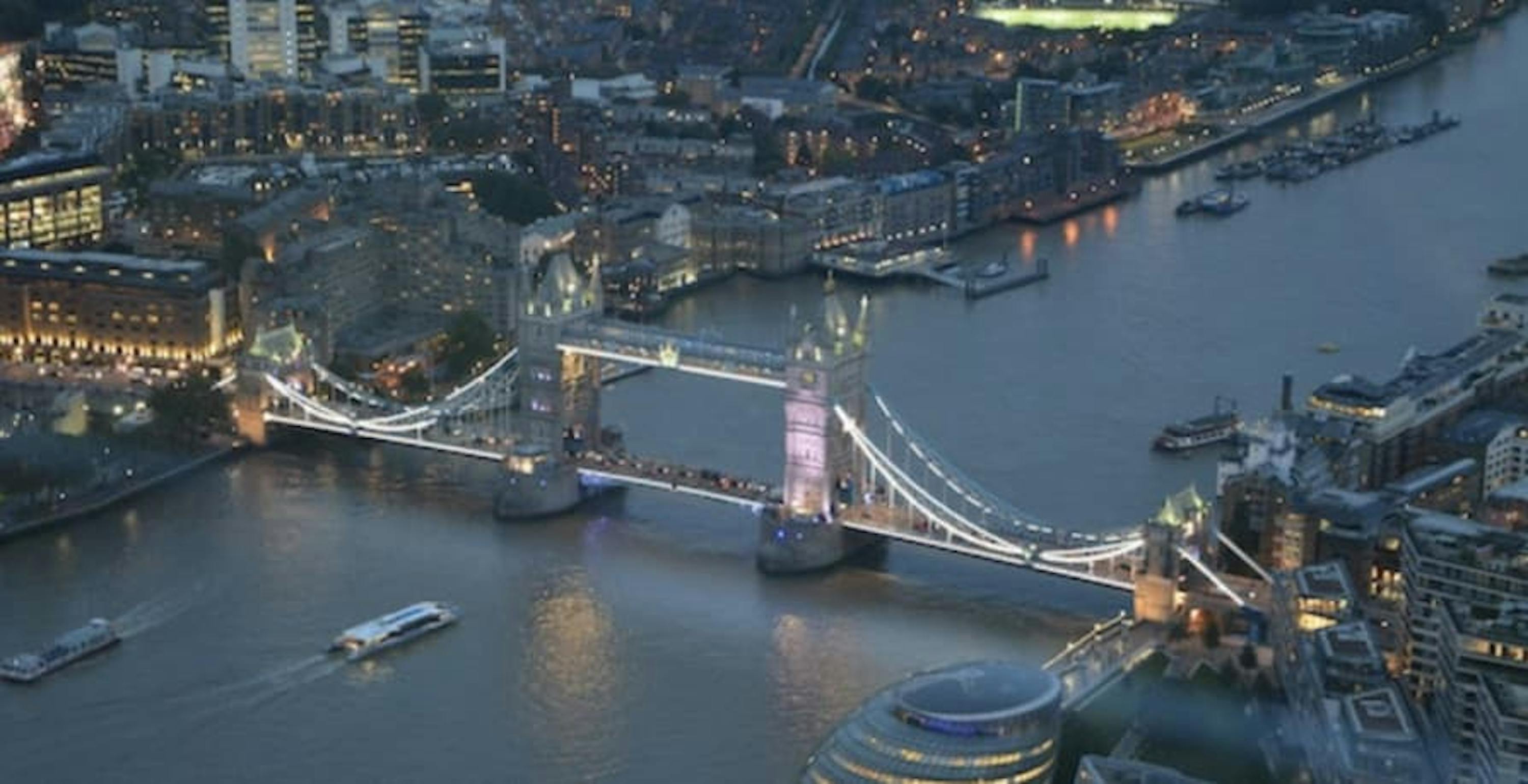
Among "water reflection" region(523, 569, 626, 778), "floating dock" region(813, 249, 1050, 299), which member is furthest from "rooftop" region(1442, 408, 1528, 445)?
"floating dock" region(813, 249, 1050, 299)

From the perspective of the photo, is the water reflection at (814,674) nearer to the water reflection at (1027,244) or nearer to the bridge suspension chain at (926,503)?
the bridge suspension chain at (926,503)

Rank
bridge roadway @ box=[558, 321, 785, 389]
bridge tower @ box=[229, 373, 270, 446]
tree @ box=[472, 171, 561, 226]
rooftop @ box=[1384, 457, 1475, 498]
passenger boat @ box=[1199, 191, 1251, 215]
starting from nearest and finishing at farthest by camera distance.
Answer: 1. rooftop @ box=[1384, 457, 1475, 498]
2. bridge roadway @ box=[558, 321, 785, 389]
3. bridge tower @ box=[229, 373, 270, 446]
4. tree @ box=[472, 171, 561, 226]
5. passenger boat @ box=[1199, 191, 1251, 215]

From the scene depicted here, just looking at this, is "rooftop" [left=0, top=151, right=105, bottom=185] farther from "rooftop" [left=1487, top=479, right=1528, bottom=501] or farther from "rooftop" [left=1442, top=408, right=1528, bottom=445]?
"rooftop" [left=1487, top=479, right=1528, bottom=501]

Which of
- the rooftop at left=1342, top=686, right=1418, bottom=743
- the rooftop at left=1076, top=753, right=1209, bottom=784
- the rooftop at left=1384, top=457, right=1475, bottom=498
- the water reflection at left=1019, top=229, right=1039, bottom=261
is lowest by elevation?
the rooftop at left=1076, top=753, right=1209, bottom=784

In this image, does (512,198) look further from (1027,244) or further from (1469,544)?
(1469,544)

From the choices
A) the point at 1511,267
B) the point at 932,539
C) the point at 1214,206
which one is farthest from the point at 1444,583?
the point at 1214,206

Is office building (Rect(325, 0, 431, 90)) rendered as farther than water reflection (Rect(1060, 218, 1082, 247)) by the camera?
Yes

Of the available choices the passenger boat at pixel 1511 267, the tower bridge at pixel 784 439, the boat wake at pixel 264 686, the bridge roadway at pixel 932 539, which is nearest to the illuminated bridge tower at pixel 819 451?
the tower bridge at pixel 784 439
